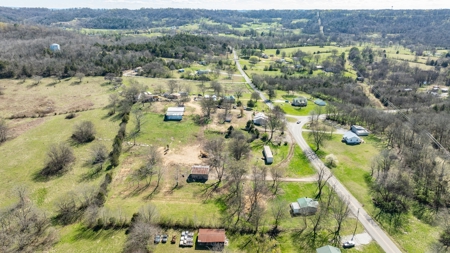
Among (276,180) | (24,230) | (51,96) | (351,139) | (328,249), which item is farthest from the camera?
(51,96)

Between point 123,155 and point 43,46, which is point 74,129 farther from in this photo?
point 43,46

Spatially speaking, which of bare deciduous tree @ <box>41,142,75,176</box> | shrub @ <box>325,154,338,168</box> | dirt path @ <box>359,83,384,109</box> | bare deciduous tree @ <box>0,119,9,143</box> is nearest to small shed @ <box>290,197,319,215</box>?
shrub @ <box>325,154,338,168</box>

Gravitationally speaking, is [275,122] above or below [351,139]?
above

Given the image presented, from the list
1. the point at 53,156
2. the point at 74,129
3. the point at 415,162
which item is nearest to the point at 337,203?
the point at 415,162

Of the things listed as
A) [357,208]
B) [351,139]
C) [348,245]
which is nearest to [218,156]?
[357,208]

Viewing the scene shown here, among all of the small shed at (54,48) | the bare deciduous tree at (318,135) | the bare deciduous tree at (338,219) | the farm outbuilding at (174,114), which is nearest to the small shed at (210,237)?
the bare deciduous tree at (338,219)

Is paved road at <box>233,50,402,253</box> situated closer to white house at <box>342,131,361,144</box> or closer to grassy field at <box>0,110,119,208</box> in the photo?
white house at <box>342,131,361,144</box>

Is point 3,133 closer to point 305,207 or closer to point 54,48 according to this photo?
point 305,207
